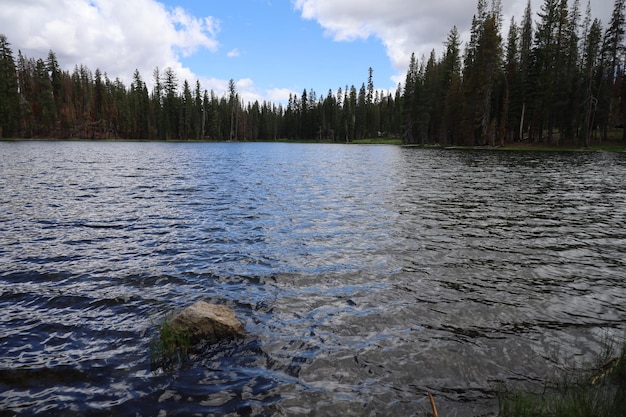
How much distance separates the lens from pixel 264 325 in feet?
25.6

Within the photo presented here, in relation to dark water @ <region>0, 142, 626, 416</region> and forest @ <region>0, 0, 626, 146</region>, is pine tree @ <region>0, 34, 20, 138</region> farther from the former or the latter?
dark water @ <region>0, 142, 626, 416</region>

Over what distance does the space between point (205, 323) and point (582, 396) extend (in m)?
6.27

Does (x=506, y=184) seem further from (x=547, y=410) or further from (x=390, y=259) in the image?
(x=547, y=410)

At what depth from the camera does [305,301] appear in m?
8.96

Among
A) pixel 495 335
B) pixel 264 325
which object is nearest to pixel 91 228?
pixel 264 325

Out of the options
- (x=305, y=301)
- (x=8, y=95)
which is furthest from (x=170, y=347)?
(x=8, y=95)

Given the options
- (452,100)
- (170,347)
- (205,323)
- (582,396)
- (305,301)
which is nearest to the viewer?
(582,396)

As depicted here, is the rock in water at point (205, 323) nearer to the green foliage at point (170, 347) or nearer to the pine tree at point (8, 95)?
the green foliage at point (170, 347)

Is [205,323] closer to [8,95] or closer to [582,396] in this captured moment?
[582,396]

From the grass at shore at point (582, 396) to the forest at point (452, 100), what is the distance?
75.0 metres

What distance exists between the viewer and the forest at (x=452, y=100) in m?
70.4

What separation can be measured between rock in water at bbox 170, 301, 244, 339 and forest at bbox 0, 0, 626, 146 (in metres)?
78.1

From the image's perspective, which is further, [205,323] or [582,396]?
[205,323]

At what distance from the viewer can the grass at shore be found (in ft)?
14.5
